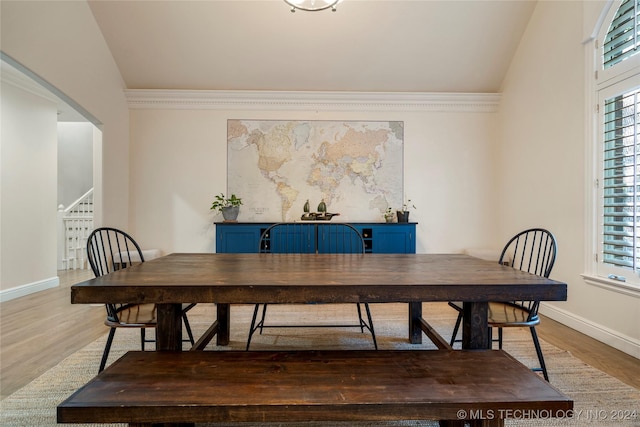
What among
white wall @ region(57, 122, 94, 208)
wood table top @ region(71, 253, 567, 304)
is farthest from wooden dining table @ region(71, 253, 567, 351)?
white wall @ region(57, 122, 94, 208)

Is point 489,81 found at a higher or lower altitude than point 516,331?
higher

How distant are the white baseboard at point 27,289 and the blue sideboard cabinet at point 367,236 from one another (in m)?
2.39

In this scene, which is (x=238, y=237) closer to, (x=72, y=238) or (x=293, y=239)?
(x=293, y=239)

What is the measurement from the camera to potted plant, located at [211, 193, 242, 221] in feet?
13.4

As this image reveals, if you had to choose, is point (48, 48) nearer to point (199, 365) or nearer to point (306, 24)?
point (306, 24)

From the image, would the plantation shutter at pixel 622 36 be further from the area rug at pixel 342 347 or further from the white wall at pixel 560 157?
the area rug at pixel 342 347

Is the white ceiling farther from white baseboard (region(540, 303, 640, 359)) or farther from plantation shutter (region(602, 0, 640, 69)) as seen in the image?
white baseboard (region(540, 303, 640, 359))

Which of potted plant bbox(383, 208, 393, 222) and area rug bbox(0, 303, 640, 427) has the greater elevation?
potted plant bbox(383, 208, 393, 222)

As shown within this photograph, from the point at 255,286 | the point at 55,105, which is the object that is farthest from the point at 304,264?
the point at 55,105

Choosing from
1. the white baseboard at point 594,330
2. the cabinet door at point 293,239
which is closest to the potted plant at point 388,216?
the cabinet door at point 293,239

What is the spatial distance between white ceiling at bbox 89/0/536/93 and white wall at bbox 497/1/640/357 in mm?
478

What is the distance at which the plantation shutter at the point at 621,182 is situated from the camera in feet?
7.63

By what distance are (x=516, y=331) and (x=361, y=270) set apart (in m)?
2.00

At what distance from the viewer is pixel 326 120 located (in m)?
4.36
